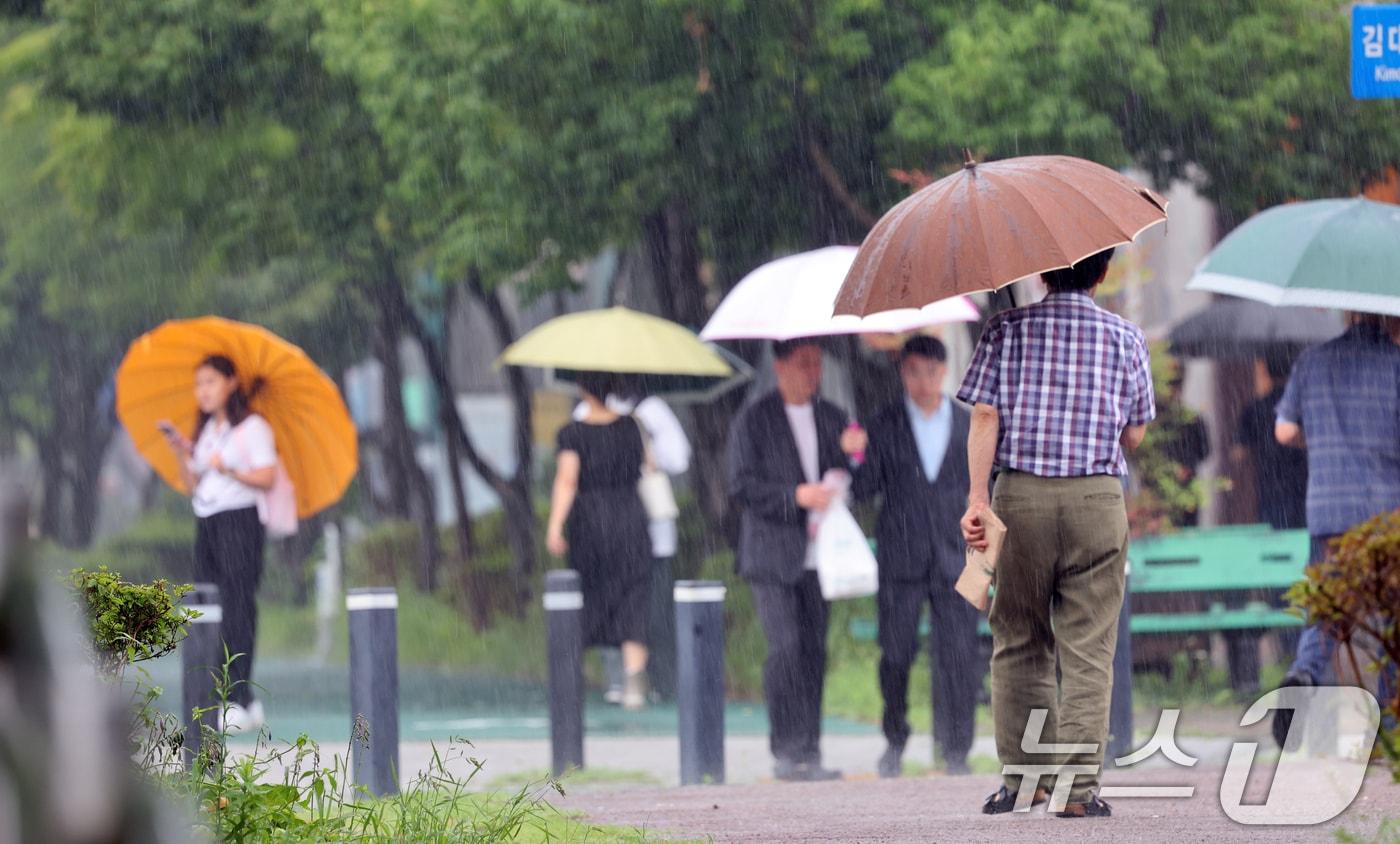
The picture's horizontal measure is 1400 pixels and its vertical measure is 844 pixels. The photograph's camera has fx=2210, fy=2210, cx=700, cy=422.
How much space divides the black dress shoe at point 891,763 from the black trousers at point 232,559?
3325 millimetres

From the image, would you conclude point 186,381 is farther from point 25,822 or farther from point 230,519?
point 25,822

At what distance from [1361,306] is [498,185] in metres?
7.98

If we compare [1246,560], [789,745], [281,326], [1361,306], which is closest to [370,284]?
[281,326]

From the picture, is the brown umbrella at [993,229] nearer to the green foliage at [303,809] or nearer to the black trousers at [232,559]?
the green foliage at [303,809]

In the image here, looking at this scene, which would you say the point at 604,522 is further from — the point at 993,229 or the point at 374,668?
the point at 993,229

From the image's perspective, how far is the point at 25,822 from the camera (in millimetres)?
1745

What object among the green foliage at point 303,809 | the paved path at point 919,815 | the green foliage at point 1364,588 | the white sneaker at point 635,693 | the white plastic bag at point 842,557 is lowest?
the white sneaker at point 635,693

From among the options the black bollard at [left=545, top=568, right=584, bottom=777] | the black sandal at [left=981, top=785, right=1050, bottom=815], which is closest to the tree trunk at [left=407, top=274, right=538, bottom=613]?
the black bollard at [left=545, top=568, right=584, bottom=777]

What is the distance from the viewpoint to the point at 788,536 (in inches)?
378

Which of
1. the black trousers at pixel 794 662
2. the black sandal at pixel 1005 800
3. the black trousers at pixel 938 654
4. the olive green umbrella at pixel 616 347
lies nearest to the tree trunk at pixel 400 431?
the olive green umbrella at pixel 616 347

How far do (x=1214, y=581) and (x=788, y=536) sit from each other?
3.95m

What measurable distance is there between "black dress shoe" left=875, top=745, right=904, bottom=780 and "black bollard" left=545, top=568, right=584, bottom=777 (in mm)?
1319

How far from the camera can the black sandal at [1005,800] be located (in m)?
6.40

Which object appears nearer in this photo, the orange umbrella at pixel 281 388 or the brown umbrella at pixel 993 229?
the brown umbrella at pixel 993 229
